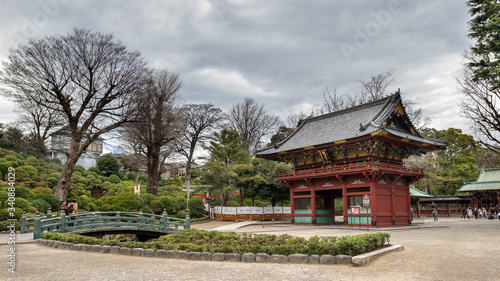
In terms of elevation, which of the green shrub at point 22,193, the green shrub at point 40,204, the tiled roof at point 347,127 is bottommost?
the green shrub at point 40,204

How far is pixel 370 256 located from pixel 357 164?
1553 cm

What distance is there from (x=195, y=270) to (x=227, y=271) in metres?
0.82

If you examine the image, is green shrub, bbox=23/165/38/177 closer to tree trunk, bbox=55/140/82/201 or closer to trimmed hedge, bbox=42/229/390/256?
tree trunk, bbox=55/140/82/201

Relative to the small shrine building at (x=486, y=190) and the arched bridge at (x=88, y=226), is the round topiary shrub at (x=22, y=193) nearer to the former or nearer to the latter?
the arched bridge at (x=88, y=226)

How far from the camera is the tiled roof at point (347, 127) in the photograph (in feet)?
83.7

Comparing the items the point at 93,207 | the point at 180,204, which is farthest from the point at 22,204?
the point at 180,204

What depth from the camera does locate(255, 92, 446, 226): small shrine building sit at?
24641 mm

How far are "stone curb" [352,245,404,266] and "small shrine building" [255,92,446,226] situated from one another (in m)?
11.1

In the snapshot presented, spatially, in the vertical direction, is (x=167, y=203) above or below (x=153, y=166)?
below

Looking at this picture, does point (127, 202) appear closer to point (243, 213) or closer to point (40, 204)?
point (40, 204)

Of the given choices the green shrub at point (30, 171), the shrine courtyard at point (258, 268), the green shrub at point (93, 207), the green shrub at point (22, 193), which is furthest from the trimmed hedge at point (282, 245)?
the green shrub at point (30, 171)

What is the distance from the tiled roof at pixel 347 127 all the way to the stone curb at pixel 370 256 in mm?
13026

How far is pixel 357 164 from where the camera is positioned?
2492cm

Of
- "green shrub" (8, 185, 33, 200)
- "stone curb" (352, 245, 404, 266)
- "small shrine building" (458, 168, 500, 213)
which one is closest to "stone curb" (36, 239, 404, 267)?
"stone curb" (352, 245, 404, 266)
